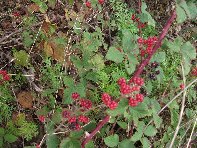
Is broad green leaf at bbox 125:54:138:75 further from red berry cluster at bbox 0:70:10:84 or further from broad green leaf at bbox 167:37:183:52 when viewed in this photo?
red berry cluster at bbox 0:70:10:84

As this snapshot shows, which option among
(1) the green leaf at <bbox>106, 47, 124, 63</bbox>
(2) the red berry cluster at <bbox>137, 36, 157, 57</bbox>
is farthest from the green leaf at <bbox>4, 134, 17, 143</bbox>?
(2) the red berry cluster at <bbox>137, 36, 157, 57</bbox>

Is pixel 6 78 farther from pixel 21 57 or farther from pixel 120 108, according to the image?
pixel 120 108

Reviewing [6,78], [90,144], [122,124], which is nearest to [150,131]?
[122,124]

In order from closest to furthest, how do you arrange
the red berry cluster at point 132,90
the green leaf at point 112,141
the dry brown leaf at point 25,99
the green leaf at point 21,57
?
the red berry cluster at point 132,90, the green leaf at point 112,141, the dry brown leaf at point 25,99, the green leaf at point 21,57

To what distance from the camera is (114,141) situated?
2.46 m

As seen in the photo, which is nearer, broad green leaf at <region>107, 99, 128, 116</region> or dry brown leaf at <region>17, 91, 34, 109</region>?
broad green leaf at <region>107, 99, 128, 116</region>

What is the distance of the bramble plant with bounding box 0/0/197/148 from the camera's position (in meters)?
2.30

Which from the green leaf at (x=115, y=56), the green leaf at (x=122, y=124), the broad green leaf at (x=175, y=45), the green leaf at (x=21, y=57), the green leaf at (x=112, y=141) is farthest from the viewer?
the green leaf at (x=21, y=57)

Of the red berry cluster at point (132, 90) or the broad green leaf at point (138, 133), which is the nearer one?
the red berry cluster at point (132, 90)

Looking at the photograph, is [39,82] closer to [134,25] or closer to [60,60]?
[60,60]

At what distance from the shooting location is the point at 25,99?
2756mm

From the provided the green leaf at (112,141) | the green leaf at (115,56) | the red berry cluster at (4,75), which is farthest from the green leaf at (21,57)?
the green leaf at (112,141)

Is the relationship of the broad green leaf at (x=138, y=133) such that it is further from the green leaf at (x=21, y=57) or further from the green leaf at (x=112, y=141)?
the green leaf at (x=21, y=57)

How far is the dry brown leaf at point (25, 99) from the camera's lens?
8.98 feet
